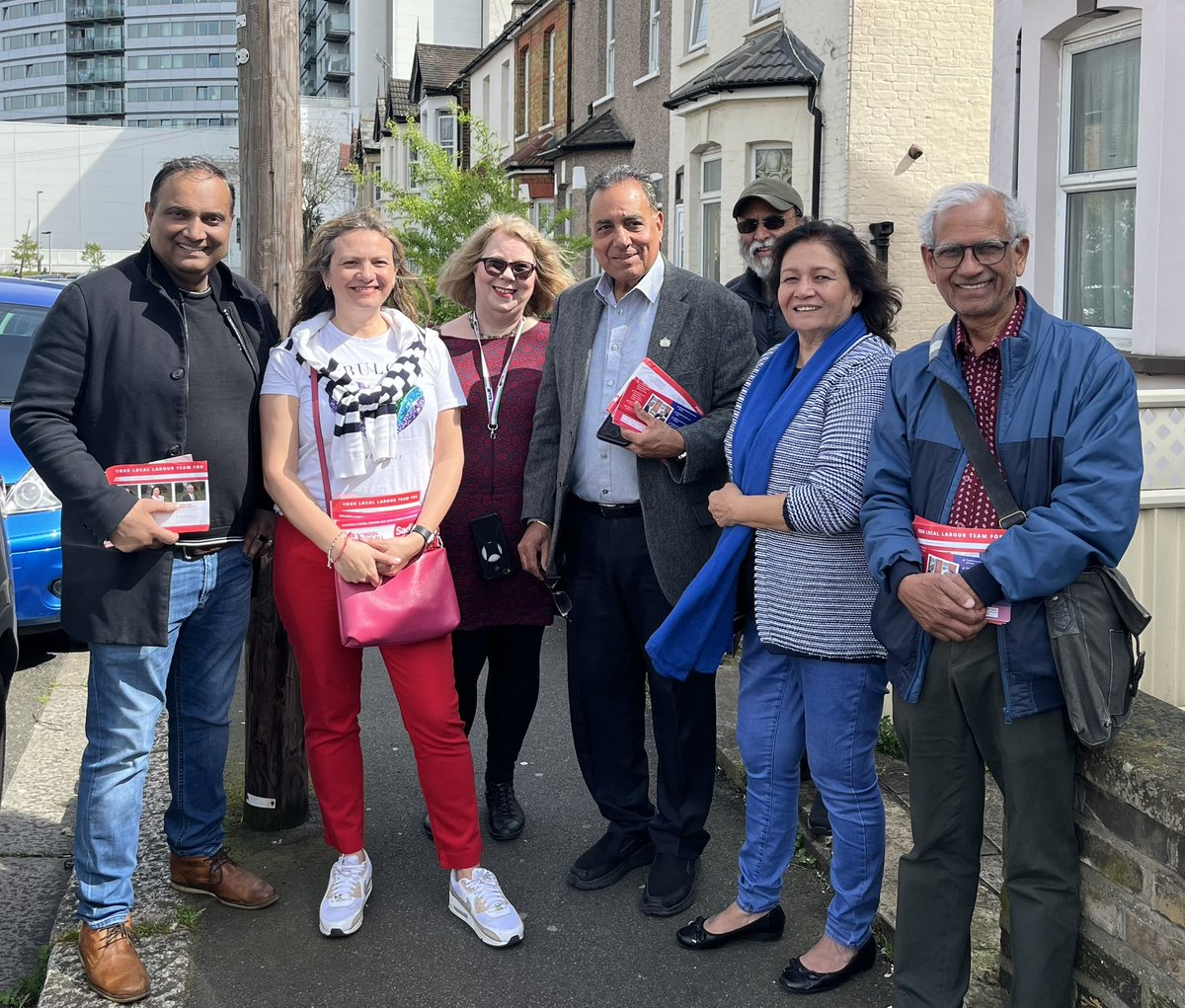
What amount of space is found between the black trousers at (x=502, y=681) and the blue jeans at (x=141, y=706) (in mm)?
882

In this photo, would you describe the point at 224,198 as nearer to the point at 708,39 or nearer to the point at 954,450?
the point at 954,450

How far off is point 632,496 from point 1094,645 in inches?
64.4

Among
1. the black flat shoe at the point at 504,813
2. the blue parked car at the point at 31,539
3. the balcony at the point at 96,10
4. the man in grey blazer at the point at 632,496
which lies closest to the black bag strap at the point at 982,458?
the man in grey blazer at the point at 632,496

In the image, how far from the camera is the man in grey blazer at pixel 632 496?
395 cm

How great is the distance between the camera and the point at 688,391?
13.0 feet

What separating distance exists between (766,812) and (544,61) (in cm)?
2520

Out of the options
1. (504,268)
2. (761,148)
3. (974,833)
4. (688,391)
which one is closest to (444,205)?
(761,148)

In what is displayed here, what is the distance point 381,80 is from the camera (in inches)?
2579

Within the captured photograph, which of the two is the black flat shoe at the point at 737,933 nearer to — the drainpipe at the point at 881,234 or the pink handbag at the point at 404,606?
the pink handbag at the point at 404,606

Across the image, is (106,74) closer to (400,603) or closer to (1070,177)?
(1070,177)

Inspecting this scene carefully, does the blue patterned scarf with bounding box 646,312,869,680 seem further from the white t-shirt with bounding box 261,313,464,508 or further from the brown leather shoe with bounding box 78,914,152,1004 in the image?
the brown leather shoe with bounding box 78,914,152,1004

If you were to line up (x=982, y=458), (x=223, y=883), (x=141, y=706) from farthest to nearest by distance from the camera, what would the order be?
(x=223, y=883) < (x=141, y=706) < (x=982, y=458)

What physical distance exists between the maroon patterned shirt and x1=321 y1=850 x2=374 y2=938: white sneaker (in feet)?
6.97

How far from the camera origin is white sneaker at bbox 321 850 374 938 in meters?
3.77
